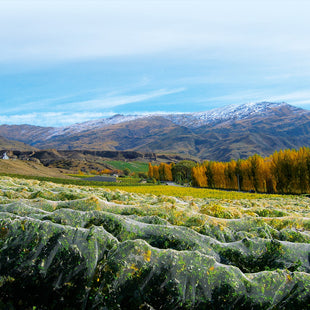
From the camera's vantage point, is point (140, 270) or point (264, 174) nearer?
point (140, 270)

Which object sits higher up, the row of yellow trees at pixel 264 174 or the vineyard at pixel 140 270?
the vineyard at pixel 140 270

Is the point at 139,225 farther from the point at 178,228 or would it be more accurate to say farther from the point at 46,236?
the point at 46,236

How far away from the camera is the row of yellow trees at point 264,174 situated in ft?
209

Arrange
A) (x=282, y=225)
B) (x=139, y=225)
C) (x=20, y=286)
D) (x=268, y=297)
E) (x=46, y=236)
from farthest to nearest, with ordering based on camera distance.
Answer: (x=282, y=225)
(x=139, y=225)
(x=46, y=236)
(x=20, y=286)
(x=268, y=297)

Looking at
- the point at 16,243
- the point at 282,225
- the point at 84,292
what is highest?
the point at 16,243

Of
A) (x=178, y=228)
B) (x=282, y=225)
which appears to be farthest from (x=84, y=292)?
(x=282, y=225)

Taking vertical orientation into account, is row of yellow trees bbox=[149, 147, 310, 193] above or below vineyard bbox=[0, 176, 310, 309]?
below

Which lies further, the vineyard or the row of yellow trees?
the row of yellow trees

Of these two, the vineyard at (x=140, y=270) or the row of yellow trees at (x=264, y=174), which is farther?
the row of yellow trees at (x=264, y=174)

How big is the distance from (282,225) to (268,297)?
3.78 m

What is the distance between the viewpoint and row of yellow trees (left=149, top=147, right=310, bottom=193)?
6370 cm

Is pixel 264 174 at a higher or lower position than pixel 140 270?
lower

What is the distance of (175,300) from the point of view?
4.45 meters

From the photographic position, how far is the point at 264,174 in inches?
2881
